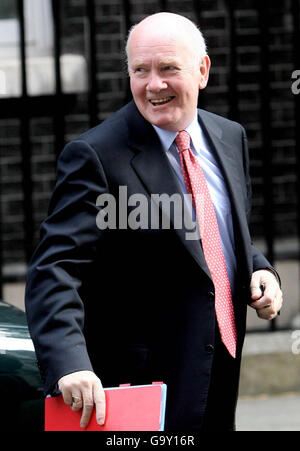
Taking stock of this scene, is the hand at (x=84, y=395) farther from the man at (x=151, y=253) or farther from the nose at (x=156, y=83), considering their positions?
the nose at (x=156, y=83)

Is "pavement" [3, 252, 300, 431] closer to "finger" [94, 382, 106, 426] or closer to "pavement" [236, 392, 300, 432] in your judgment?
"pavement" [236, 392, 300, 432]

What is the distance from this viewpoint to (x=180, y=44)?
2836mm

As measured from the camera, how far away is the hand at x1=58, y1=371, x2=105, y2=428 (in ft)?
8.40

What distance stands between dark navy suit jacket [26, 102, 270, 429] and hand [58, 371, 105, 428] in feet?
0.52

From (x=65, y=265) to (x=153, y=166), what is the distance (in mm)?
376

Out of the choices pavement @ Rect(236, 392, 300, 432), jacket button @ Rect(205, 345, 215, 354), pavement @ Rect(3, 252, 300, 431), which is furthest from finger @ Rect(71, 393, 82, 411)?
pavement @ Rect(3, 252, 300, 431)

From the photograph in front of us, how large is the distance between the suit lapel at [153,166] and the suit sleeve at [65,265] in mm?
129

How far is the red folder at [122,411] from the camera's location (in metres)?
2.59

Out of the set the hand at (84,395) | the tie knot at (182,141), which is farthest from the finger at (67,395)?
the tie knot at (182,141)

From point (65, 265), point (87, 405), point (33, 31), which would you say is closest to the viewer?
point (87, 405)

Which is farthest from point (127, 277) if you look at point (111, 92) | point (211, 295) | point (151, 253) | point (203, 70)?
point (111, 92)

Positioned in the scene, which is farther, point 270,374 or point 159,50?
point 270,374

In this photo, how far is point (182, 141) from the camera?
117 inches

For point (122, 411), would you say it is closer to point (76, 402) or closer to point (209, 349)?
point (76, 402)
